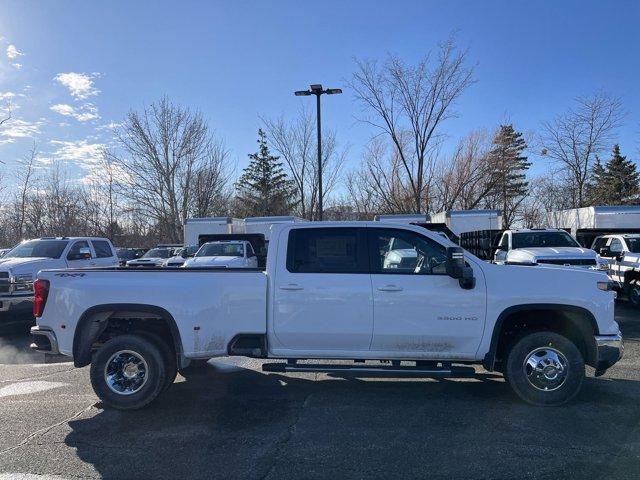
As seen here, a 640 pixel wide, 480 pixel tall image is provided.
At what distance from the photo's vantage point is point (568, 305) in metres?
5.22

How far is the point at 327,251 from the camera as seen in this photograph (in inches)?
216

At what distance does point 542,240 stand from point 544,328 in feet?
29.5

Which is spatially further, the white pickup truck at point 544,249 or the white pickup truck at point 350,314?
the white pickup truck at point 544,249

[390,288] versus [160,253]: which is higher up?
[160,253]

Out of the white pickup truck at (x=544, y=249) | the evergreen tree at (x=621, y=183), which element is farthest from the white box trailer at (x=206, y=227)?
the evergreen tree at (x=621, y=183)

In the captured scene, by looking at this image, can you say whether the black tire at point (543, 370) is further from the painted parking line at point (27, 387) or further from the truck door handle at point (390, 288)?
the painted parking line at point (27, 387)

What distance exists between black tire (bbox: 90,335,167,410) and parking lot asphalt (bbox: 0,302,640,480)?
137 millimetres

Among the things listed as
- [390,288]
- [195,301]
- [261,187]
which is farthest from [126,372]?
[261,187]

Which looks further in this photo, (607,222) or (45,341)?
(607,222)

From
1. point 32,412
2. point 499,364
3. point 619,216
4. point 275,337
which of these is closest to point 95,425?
point 32,412

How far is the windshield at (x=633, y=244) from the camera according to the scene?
43.7ft

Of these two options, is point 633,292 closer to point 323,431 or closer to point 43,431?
point 323,431

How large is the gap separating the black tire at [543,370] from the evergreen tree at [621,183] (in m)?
42.3

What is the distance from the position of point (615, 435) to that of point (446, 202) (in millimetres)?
29839
